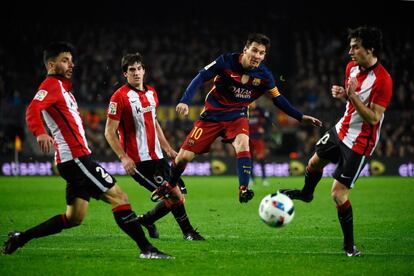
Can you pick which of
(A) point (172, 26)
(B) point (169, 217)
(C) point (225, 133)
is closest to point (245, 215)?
(B) point (169, 217)

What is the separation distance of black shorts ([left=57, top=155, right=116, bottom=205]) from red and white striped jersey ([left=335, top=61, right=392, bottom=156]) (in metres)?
2.68

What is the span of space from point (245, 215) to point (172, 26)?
76.5ft

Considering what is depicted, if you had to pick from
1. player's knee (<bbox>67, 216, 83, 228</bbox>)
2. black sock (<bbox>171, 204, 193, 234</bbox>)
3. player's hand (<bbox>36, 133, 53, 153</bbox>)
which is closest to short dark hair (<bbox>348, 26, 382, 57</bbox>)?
black sock (<bbox>171, 204, 193, 234</bbox>)

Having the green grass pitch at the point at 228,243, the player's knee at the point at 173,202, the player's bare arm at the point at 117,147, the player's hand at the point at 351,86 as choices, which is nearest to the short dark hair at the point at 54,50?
the player's bare arm at the point at 117,147

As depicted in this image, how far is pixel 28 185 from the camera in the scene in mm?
20266

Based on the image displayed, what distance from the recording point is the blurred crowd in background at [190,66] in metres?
26.2

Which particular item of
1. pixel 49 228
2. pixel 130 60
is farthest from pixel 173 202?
pixel 49 228

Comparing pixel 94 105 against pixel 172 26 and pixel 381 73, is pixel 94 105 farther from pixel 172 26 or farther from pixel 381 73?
pixel 381 73

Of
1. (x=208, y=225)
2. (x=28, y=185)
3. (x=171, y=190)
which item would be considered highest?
(x=171, y=190)

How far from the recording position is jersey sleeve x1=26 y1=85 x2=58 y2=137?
702 cm

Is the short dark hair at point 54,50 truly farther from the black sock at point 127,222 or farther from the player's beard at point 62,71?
the black sock at point 127,222

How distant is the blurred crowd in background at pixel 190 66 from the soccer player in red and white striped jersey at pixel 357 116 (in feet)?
57.0

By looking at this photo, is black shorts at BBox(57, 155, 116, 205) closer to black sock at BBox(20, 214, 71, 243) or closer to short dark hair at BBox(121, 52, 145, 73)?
black sock at BBox(20, 214, 71, 243)

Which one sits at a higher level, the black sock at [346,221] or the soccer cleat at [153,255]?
the black sock at [346,221]
